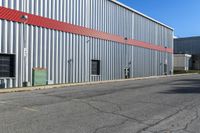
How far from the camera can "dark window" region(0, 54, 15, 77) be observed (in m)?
24.4

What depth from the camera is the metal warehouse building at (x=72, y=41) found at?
24828 mm

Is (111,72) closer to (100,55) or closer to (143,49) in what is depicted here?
(100,55)

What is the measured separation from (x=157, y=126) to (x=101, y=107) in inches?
151

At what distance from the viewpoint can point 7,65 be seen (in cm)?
2481

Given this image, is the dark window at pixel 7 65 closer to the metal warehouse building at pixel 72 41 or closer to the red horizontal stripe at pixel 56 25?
the metal warehouse building at pixel 72 41

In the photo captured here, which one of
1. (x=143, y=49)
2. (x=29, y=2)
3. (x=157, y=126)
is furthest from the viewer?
(x=143, y=49)

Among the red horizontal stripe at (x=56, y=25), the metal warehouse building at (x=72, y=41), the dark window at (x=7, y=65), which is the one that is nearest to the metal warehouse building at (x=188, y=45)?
the metal warehouse building at (x=72, y=41)

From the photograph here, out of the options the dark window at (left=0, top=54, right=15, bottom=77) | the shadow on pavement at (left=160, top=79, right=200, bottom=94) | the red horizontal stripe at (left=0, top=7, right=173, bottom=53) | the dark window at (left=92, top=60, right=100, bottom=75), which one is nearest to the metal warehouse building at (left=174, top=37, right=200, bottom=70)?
the red horizontal stripe at (left=0, top=7, right=173, bottom=53)

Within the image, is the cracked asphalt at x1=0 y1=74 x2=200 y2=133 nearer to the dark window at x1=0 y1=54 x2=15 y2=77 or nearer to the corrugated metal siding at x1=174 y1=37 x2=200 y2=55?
the dark window at x1=0 y1=54 x2=15 y2=77

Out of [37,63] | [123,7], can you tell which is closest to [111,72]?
[123,7]

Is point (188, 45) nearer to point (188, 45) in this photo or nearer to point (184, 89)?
point (188, 45)

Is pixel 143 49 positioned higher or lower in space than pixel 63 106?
higher

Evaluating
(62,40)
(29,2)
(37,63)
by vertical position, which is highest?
(29,2)

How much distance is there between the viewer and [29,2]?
86.4 feet
